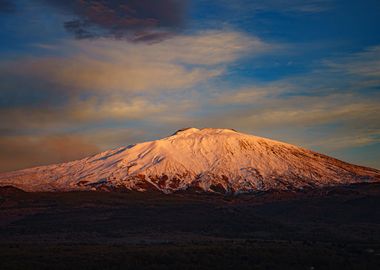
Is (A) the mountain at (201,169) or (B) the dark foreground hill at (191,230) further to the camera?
(A) the mountain at (201,169)

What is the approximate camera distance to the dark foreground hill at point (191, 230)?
48.0 m

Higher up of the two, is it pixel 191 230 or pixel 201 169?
pixel 201 169

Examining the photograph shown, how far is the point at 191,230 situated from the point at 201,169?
3008 inches

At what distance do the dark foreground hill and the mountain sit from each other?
556 inches

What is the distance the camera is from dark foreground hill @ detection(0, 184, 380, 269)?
4800 centimetres

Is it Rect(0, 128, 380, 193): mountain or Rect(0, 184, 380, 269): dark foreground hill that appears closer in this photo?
Rect(0, 184, 380, 269): dark foreground hill

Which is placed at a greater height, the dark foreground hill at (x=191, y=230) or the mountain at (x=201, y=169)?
the mountain at (x=201, y=169)

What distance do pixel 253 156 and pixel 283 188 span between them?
91.7 feet

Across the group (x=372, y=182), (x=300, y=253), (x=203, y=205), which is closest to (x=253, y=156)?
(x=372, y=182)

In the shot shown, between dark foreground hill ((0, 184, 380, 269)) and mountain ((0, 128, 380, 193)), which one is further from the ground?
mountain ((0, 128, 380, 193))

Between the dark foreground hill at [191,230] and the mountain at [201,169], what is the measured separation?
14.1 m

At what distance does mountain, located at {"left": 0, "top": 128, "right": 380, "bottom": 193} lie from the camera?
15525cm

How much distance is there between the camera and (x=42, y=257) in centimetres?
4803

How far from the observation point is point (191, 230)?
93188 mm
